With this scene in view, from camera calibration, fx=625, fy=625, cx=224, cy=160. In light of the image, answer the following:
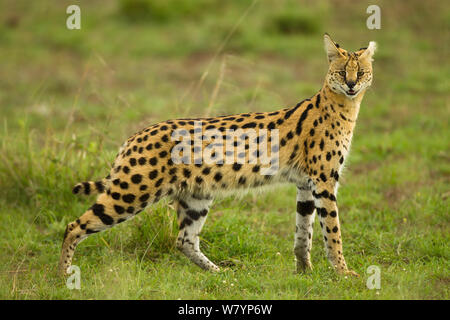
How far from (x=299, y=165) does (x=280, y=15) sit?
28.3ft

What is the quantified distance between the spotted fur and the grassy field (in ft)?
1.06

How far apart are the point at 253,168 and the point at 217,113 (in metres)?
2.28

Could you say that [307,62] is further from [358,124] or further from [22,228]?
[22,228]

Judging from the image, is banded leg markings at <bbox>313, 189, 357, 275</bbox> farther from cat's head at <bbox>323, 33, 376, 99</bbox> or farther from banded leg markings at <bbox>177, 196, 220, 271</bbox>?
banded leg markings at <bbox>177, 196, 220, 271</bbox>

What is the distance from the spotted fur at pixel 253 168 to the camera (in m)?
5.55

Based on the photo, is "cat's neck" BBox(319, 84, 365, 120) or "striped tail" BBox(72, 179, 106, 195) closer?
"striped tail" BBox(72, 179, 106, 195)

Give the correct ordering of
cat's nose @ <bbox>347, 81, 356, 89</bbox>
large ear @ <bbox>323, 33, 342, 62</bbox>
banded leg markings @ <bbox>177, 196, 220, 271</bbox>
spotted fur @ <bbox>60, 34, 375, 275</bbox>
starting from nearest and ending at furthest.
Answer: spotted fur @ <bbox>60, 34, 375, 275</bbox>, cat's nose @ <bbox>347, 81, 356, 89</bbox>, large ear @ <bbox>323, 33, 342, 62</bbox>, banded leg markings @ <bbox>177, 196, 220, 271</bbox>

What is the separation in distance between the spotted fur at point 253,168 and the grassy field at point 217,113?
322mm

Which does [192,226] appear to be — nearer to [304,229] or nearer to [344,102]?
[304,229]

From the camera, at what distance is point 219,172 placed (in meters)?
5.78

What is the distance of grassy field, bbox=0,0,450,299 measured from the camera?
221 inches

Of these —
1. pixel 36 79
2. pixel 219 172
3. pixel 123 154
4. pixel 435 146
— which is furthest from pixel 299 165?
pixel 36 79

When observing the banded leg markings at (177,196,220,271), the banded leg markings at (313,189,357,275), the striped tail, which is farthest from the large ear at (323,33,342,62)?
the striped tail

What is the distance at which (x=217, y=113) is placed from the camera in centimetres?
798
